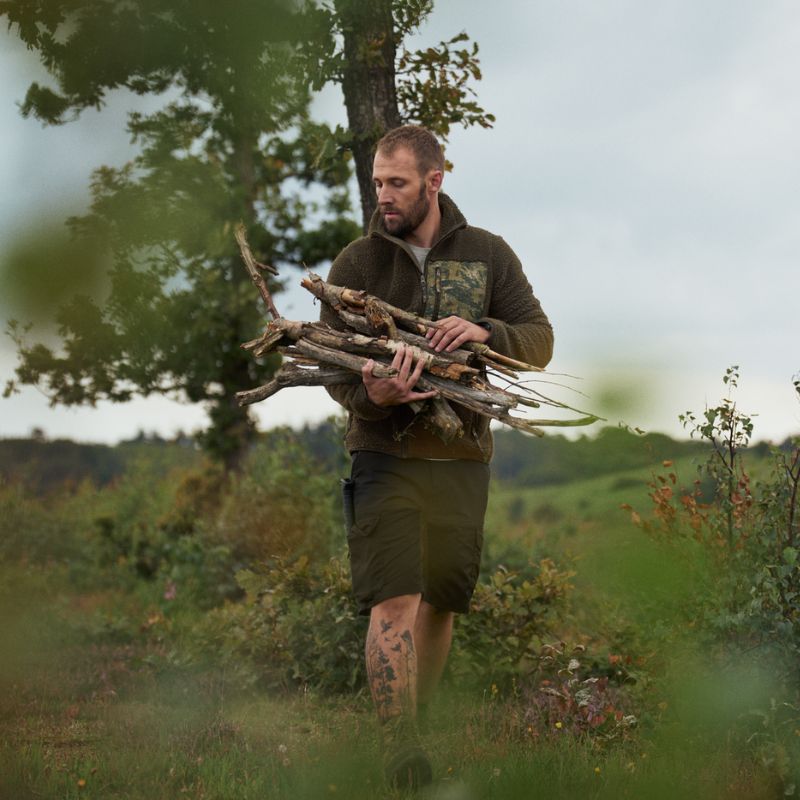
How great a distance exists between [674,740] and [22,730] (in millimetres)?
3222

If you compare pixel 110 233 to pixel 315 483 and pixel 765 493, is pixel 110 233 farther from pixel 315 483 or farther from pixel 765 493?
pixel 315 483

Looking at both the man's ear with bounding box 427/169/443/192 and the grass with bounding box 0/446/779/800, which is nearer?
the grass with bounding box 0/446/779/800

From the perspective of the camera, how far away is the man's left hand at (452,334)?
13.5 feet

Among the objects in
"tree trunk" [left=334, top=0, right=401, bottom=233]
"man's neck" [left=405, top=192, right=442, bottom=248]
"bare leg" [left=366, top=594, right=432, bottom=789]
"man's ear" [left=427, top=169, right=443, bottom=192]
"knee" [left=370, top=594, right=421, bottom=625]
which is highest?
"tree trunk" [left=334, top=0, right=401, bottom=233]

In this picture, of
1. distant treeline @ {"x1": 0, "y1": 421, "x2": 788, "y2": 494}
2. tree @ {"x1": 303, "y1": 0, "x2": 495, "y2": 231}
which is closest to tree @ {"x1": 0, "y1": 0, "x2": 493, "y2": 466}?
tree @ {"x1": 303, "y1": 0, "x2": 495, "y2": 231}

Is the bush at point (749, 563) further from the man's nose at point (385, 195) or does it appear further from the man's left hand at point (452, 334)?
the man's nose at point (385, 195)

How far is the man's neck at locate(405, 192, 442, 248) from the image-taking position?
15.1 feet

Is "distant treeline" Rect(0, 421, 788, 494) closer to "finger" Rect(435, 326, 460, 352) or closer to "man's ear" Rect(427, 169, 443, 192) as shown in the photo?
"finger" Rect(435, 326, 460, 352)

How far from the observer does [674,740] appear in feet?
13.0

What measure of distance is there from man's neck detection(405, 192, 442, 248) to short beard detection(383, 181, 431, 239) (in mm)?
56

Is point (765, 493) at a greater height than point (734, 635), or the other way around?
point (765, 493)

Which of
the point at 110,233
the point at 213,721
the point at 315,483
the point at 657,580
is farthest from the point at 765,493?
the point at 315,483

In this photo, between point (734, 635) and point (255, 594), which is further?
point (255, 594)

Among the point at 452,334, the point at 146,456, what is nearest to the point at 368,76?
the point at 452,334
